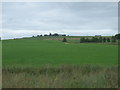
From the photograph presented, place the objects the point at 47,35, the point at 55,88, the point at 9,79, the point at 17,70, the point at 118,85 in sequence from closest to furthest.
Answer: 1. the point at 55,88
2. the point at 118,85
3. the point at 9,79
4. the point at 17,70
5. the point at 47,35

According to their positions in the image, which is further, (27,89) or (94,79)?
(94,79)

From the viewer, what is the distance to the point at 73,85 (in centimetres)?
498

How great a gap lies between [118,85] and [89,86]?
88 centimetres

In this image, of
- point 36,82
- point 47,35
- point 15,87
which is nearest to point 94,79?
point 36,82

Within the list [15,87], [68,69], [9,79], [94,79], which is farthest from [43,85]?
[68,69]

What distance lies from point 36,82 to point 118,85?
2384mm

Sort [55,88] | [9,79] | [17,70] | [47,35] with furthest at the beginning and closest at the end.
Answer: [47,35], [17,70], [9,79], [55,88]

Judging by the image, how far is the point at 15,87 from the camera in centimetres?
482

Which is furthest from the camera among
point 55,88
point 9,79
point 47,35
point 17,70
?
point 47,35

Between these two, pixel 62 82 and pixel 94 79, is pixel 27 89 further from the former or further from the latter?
pixel 94 79

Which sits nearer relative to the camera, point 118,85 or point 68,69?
point 118,85

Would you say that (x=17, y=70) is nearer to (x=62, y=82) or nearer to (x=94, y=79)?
(x=62, y=82)

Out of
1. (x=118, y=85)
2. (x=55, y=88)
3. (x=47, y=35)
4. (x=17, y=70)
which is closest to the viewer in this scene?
(x=55, y=88)

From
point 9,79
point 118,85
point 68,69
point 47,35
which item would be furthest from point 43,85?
point 47,35
